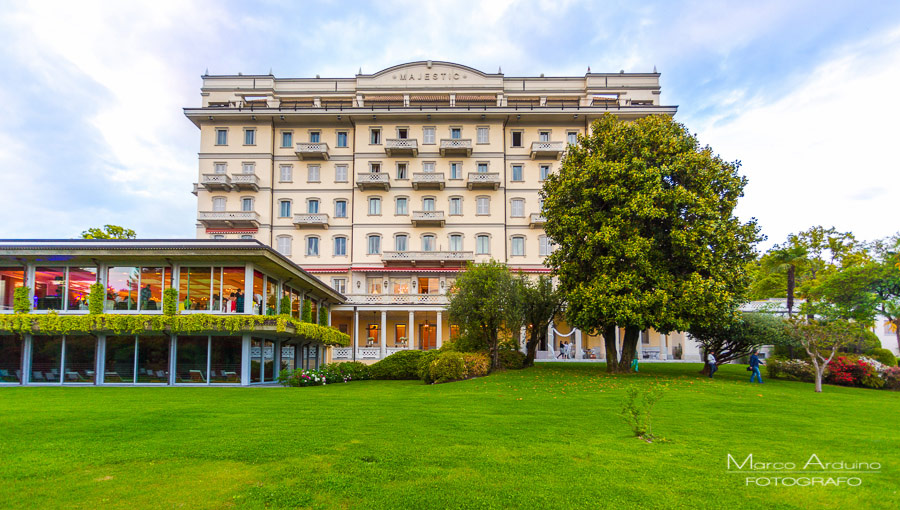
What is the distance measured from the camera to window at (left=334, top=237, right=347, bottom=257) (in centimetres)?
4419

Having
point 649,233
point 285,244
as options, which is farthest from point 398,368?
point 285,244

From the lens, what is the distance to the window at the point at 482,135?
149ft

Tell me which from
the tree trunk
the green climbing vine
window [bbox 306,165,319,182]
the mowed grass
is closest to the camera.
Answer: the mowed grass

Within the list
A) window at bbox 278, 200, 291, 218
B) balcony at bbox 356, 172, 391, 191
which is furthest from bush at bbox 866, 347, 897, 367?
window at bbox 278, 200, 291, 218

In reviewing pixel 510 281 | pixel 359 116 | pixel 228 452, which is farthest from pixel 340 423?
pixel 359 116

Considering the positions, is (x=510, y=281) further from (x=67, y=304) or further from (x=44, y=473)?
(x=44, y=473)

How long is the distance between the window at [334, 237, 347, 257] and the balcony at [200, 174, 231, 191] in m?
9.23

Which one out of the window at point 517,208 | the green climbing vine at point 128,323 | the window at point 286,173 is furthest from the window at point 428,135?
the green climbing vine at point 128,323

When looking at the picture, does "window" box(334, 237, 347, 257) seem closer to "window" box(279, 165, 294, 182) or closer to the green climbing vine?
"window" box(279, 165, 294, 182)

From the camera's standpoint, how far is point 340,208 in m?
45.0

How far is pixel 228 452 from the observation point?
773 cm

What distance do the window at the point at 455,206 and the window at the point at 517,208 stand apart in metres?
4.13

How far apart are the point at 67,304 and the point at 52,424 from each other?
1441 centimetres

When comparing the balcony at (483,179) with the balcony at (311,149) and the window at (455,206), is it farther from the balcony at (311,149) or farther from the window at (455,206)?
the balcony at (311,149)
